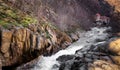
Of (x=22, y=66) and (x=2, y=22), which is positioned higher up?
(x=2, y=22)

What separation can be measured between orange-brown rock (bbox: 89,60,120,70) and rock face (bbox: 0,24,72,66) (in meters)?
6.24

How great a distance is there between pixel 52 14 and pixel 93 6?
1925cm

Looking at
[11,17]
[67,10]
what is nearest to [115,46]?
[11,17]

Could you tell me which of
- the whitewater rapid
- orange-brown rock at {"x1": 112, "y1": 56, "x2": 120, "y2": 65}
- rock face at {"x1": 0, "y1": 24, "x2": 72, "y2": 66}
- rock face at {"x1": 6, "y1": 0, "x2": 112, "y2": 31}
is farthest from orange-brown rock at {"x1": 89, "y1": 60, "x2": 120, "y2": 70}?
rock face at {"x1": 6, "y1": 0, "x2": 112, "y2": 31}

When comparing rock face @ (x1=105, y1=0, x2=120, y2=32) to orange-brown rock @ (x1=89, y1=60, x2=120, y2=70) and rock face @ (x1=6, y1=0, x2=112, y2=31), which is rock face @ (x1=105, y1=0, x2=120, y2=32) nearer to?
rock face @ (x1=6, y1=0, x2=112, y2=31)

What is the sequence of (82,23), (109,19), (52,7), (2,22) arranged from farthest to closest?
(109,19) → (82,23) → (52,7) → (2,22)

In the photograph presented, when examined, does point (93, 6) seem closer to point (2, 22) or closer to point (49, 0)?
point (49, 0)

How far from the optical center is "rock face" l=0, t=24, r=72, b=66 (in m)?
19.8

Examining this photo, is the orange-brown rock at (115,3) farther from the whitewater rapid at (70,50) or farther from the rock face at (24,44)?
the rock face at (24,44)

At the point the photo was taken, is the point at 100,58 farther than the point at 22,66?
No

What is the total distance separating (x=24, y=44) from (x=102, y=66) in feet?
23.9

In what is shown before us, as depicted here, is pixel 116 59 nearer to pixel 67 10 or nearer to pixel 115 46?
pixel 115 46

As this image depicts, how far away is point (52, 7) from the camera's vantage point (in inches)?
1501

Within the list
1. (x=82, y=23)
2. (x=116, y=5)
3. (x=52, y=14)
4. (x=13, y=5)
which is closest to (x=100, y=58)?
(x=13, y=5)
